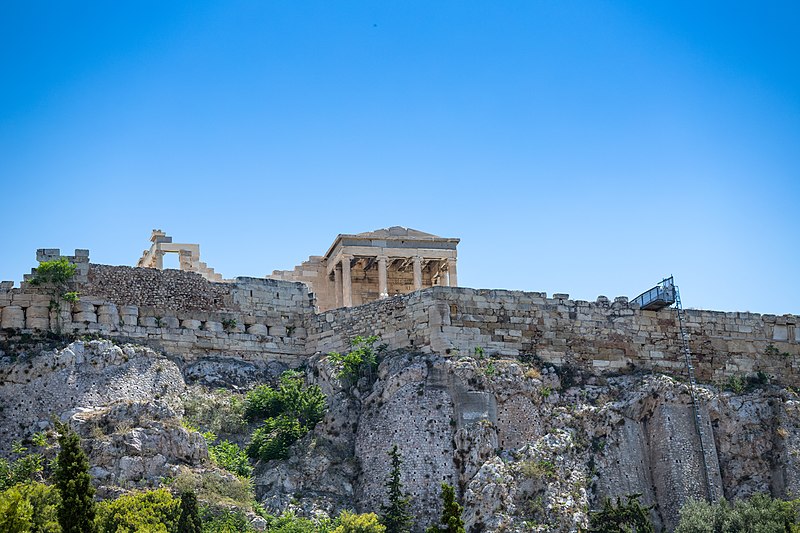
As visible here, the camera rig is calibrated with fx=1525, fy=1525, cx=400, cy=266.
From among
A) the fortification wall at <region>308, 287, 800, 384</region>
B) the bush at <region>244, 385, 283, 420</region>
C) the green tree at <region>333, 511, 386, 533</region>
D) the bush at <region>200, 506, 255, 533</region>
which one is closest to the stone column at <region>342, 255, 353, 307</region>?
the fortification wall at <region>308, 287, 800, 384</region>

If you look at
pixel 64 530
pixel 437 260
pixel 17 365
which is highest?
pixel 437 260

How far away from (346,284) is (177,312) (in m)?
11.7

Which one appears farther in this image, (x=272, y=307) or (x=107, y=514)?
(x=272, y=307)

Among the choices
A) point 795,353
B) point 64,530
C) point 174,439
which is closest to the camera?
point 64,530

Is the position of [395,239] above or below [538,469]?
above

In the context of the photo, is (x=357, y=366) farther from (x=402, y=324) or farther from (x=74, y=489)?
(x=74, y=489)

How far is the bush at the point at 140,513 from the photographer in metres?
33.0

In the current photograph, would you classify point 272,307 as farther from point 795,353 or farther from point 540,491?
point 795,353

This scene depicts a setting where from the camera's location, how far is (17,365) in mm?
38781

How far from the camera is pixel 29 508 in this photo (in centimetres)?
3186

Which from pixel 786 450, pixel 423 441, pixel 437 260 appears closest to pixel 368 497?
pixel 423 441

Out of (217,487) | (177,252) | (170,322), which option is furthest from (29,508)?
(177,252)

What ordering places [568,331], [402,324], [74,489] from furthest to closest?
[568,331], [402,324], [74,489]

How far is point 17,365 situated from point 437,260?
2048 cm
